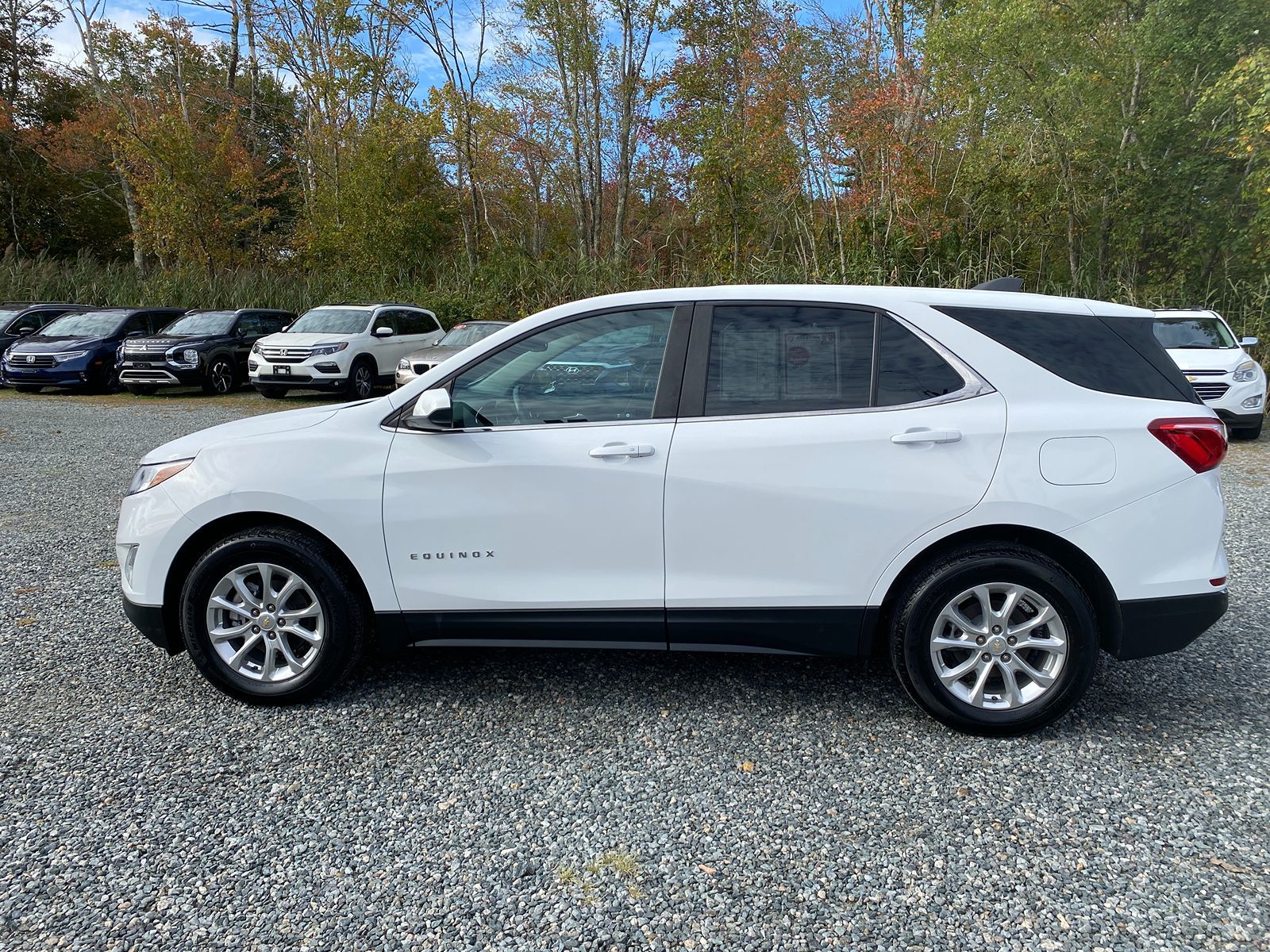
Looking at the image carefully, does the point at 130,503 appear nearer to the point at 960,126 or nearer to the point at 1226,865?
the point at 1226,865

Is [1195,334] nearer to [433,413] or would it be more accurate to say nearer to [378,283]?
[433,413]

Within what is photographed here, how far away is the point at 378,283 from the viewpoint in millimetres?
24828

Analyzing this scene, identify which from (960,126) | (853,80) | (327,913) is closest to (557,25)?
(853,80)

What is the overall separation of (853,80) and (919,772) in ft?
70.9

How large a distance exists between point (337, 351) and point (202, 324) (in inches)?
174

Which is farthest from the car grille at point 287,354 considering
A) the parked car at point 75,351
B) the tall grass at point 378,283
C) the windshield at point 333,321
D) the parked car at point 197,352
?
the tall grass at point 378,283

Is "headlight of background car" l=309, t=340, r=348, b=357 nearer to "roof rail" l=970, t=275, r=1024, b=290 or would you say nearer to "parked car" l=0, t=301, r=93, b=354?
"parked car" l=0, t=301, r=93, b=354

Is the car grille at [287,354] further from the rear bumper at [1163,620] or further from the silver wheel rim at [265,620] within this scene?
the rear bumper at [1163,620]

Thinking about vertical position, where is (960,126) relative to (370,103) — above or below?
below

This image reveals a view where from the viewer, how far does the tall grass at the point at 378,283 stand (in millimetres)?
21625

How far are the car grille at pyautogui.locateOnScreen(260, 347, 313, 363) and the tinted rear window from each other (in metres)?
14.4

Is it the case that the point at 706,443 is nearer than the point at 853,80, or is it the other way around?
the point at 706,443

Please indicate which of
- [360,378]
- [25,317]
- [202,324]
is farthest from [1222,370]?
[25,317]

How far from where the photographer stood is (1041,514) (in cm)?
307
